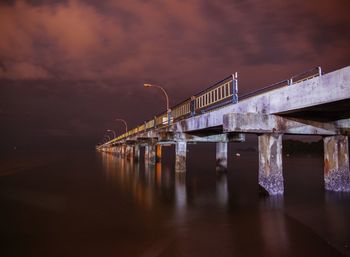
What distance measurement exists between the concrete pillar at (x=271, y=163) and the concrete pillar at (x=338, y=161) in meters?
3.40

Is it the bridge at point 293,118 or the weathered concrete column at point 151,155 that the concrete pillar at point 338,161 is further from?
the weathered concrete column at point 151,155

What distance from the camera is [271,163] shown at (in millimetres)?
13055

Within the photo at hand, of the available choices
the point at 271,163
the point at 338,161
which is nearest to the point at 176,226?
the point at 271,163

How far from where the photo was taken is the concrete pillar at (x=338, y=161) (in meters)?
14.7

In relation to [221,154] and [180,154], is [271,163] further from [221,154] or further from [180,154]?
[221,154]

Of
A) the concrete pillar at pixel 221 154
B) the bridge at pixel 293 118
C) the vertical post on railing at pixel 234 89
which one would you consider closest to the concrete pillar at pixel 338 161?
the bridge at pixel 293 118

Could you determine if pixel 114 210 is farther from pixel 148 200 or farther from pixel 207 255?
pixel 207 255

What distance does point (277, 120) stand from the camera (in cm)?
1316

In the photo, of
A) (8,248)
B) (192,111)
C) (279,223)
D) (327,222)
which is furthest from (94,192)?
(327,222)

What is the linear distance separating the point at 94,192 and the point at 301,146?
153899mm

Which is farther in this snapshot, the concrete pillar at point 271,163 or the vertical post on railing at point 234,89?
the vertical post on railing at point 234,89

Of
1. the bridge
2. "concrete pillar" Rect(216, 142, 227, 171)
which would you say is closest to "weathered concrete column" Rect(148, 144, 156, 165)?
"concrete pillar" Rect(216, 142, 227, 171)

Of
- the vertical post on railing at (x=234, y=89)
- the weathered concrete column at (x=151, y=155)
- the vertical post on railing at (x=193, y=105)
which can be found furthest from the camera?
the weathered concrete column at (x=151, y=155)

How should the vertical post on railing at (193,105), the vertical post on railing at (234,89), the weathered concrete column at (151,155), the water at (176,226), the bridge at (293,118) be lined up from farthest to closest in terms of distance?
the weathered concrete column at (151,155), the vertical post on railing at (193,105), the vertical post on railing at (234,89), the bridge at (293,118), the water at (176,226)
